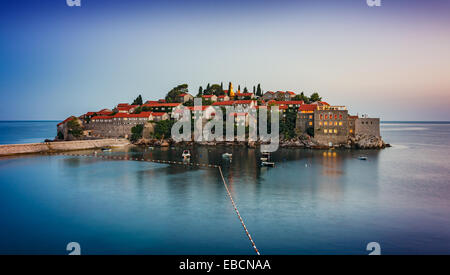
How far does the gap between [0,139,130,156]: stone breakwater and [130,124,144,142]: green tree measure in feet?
4.29

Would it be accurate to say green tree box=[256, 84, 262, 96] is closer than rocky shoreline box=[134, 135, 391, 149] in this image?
No

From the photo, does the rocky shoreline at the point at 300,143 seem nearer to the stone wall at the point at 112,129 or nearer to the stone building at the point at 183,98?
the stone wall at the point at 112,129

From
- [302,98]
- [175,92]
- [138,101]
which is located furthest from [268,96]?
[138,101]

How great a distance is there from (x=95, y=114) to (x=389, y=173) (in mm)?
56184

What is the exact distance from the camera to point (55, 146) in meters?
44.4

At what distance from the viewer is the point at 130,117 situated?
5800 centimetres

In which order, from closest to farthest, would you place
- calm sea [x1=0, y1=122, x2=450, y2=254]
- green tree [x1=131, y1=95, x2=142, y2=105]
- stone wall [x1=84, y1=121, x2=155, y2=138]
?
calm sea [x1=0, y1=122, x2=450, y2=254]
stone wall [x1=84, y1=121, x2=155, y2=138]
green tree [x1=131, y1=95, x2=142, y2=105]

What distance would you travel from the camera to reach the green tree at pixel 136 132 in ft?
182

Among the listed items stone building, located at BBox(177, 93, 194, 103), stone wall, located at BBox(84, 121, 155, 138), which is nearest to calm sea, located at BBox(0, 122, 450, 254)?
stone wall, located at BBox(84, 121, 155, 138)

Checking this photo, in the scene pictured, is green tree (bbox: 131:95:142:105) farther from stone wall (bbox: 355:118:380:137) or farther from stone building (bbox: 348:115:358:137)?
stone wall (bbox: 355:118:380:137)

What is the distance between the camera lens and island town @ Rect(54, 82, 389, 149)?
47.8 meters

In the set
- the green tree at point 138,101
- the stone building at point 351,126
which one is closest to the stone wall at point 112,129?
the green tree at point 138,101
